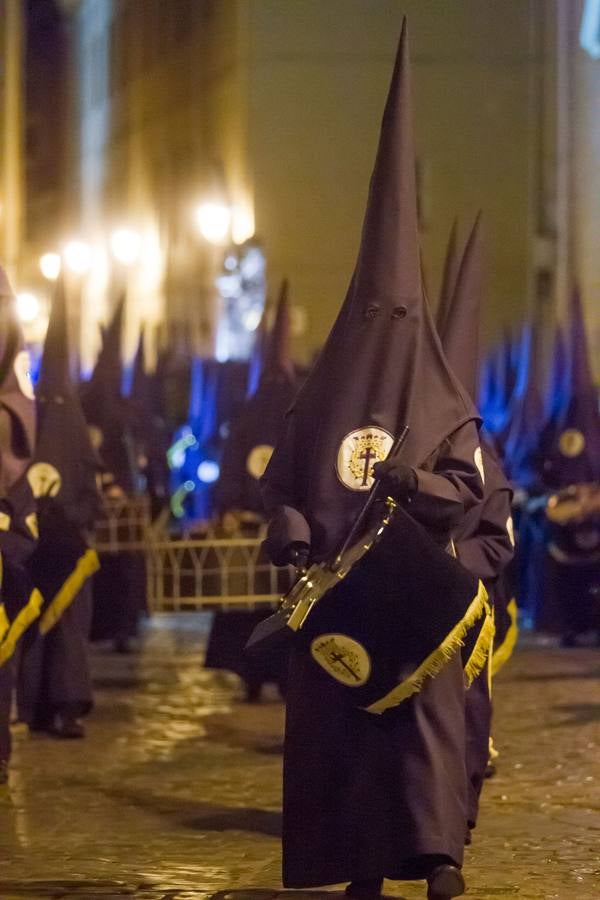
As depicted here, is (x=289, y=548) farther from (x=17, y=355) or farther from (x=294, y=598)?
(x=17, y=355)

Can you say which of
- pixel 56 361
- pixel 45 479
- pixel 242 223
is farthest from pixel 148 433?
pixel 242 223

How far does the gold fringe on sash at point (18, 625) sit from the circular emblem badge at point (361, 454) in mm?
2866

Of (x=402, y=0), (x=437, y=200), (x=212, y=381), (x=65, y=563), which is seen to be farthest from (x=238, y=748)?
(x=437, y=200)

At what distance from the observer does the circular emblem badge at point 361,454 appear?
7.38 m

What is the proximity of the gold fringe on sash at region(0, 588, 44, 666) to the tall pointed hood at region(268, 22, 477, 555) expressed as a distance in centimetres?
264

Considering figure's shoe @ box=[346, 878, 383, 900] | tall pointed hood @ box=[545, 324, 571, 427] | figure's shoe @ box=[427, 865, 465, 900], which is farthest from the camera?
tall pointed hood @ box=[545, 324, 571, 427]

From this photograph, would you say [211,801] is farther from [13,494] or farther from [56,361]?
[56,361]

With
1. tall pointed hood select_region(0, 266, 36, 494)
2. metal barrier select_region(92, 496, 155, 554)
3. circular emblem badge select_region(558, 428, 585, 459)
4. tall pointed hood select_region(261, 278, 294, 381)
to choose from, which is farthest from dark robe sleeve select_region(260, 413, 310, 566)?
circular emblem badge select_region(558, 428, 585, 459)

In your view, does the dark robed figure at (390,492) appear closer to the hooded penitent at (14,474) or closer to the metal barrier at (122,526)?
the hooded penitent at (14,474)

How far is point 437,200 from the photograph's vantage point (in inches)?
1380

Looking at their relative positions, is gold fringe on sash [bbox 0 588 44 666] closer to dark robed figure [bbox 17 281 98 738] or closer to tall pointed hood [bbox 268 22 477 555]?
dark robed figure [bbox 17 281 98 738]

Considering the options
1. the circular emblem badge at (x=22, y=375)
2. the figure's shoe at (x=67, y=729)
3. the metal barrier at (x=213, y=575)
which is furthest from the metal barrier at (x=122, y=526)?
the circular emblem badge at (x=22, y=375)

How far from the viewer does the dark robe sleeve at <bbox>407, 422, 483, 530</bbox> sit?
713 centimetres

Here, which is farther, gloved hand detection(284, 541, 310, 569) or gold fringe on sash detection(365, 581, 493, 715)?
gloved hand detection(284, 541, 310, 569)
